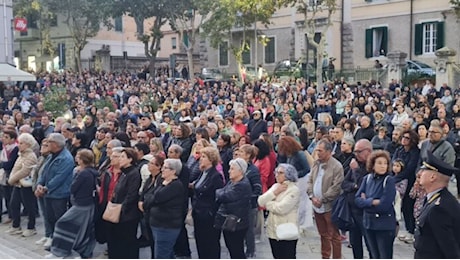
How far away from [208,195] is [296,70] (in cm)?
2587

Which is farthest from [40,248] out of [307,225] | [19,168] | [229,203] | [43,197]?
[307,225]

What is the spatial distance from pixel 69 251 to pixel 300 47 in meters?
32.4

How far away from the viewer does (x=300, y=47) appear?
38.1 m

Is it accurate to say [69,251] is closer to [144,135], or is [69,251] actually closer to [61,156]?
[61,156]

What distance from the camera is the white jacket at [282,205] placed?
6168 mm

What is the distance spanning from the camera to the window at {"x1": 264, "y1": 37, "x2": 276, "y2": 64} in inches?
1597

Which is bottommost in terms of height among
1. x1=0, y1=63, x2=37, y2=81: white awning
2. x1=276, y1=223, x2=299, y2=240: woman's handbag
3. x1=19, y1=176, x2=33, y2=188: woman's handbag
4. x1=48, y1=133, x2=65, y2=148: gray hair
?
x1=276, y1=223, x2=299, y2=240: woman's handbag

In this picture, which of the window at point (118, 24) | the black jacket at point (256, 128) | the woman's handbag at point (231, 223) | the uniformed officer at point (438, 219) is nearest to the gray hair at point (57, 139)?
the woman's handbag at point (231, 223)

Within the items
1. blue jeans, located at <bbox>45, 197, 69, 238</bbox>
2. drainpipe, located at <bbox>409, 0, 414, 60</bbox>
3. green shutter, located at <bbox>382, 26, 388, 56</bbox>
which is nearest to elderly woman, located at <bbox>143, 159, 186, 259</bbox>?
blue jeans, located at <bbox>45, 197, 69, 238</bbox>

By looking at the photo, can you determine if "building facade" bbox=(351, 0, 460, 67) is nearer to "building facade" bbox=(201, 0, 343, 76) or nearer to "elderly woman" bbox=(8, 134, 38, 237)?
"building facade" bbox=(201, 0, 343, 76)

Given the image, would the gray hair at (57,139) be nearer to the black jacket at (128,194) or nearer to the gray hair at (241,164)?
the black jacket at (128,194)

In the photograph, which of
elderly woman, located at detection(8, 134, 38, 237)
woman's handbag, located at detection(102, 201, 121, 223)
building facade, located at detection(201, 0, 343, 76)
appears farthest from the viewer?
building facade, located at detection(201, 0, 343, 76)

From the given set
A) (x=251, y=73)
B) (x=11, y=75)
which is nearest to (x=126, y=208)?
(x=11, y=75)

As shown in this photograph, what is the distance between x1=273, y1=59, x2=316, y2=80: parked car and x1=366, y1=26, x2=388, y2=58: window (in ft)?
14.0
